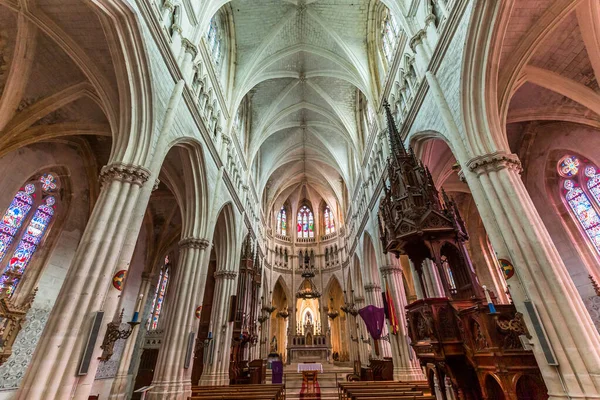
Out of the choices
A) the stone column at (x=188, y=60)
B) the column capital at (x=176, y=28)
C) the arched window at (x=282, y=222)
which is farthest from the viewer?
the arched window at (x=282, y=222)

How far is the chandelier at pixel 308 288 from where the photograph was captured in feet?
78.6

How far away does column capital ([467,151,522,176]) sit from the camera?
6.20m

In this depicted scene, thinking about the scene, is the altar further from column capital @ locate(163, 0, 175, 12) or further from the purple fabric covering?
column capital @ locate(163, 0, 175, 12)

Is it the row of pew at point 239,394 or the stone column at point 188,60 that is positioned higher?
the stone column at point 188,60

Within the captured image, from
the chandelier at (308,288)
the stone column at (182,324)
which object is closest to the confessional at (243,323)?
the stone column at (182,324)

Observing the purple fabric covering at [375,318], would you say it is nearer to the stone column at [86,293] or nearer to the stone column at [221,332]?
the stone column at [221,332]

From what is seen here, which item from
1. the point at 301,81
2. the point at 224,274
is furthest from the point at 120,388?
the point at 301,81

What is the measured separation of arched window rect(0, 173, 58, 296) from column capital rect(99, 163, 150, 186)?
22.0 feet

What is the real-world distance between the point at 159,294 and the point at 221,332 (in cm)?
726

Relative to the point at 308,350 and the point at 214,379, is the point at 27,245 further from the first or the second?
the point at 308,350

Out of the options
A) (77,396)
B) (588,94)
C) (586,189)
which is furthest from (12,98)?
(586,189)

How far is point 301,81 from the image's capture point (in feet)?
62.3

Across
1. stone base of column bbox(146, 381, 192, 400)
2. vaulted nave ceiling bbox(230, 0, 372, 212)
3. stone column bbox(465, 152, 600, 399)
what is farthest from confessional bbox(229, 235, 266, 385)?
stone column bbox(465, 152, 600, 399)

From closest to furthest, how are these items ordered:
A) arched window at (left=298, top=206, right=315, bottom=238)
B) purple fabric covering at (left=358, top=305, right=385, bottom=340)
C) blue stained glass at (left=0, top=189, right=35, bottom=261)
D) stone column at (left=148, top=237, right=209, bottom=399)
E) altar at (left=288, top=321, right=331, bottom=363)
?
stone column at (left=148, top=237, right=209, bottom=399), blue stained glass at (left=0, top=189, right=35, bottom=261), purple fabric covering at (left=358, top=305, right=385, bottom=340), altar at (left=288, top=321, right=331, bottom=363), arched window at (left=298, top=206, right=315, bottom=238)
